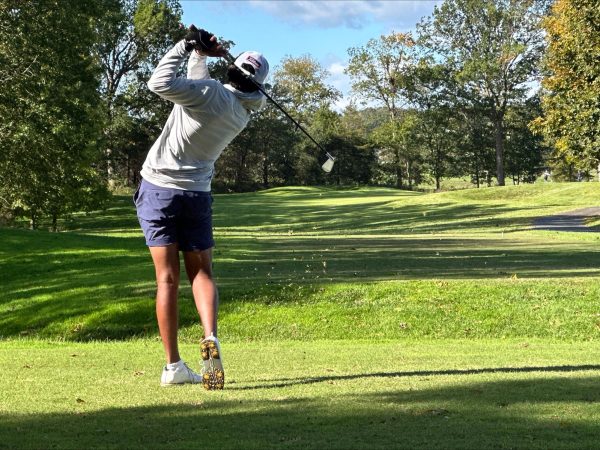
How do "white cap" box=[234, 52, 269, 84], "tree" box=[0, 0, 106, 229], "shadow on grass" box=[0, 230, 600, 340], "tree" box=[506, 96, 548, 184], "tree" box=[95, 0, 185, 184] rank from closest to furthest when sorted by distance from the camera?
"white cap" box=[234, 52, 269, 84] < "shadow on grass" box=[0, 230, 600, 340] < "tree" box=[0, 0, 106, 229] < "tree" box=[95, 0, 185, 184] < "tree" box=[506, 96, 548, 184]

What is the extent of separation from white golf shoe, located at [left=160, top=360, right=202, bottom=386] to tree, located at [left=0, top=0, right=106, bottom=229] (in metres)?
19.0

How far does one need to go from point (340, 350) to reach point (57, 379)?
3252mm

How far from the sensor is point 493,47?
220 feet

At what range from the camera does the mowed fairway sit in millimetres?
4047

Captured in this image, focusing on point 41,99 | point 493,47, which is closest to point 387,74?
point 493,47

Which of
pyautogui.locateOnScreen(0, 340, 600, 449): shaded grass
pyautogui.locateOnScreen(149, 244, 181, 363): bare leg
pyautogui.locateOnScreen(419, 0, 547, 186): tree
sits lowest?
pyautogui.locateOnScreen(0, 340, 600, 449): shaded grass

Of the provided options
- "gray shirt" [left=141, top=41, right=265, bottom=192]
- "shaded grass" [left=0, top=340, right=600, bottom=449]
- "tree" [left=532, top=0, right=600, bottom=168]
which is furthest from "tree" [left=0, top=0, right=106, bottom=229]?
"gray shirt" [left=141, top=41, right=265, bottom=192]

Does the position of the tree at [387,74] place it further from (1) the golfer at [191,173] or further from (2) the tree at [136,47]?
(1) the golfer at [191,173]

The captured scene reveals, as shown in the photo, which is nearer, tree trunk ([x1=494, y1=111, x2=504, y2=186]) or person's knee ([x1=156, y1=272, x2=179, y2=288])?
person's knee ([x1=156, y1=272, x2=179, y2=288])

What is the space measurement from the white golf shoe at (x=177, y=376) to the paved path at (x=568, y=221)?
28.9 meters

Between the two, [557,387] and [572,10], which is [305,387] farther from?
[572,10]

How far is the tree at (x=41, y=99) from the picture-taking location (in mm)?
23656

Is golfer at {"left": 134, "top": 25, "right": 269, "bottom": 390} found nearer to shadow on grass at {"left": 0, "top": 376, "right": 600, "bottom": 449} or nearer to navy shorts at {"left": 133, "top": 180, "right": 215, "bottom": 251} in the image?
navy shorts at {"left": 133, "top": 180, "right": 215, "bottom": 251}

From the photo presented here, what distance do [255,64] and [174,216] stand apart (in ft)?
3.93
